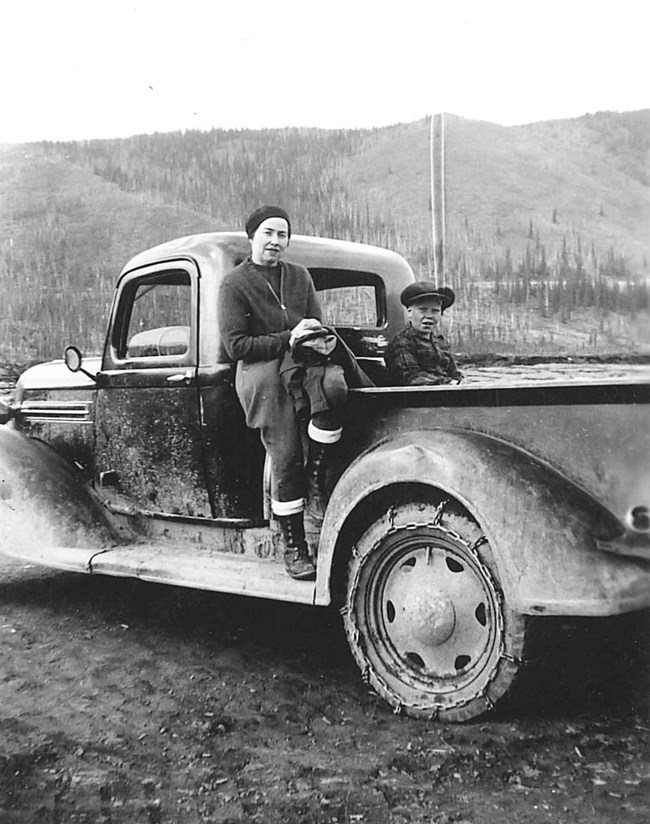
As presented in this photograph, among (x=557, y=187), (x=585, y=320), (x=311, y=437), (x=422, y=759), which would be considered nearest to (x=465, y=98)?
(x=557, y=187)

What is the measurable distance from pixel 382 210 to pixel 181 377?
1.32 meters

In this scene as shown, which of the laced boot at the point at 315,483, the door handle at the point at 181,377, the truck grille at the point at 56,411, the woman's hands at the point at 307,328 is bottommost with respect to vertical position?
the laced boot at the point at 315,483

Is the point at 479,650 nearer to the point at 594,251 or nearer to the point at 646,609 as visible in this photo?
the point at 646,609

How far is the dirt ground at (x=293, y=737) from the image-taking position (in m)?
1.99

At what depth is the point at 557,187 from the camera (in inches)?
129

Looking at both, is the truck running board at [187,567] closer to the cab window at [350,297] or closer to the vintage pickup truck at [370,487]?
the vintage pickup truck at [370,487]

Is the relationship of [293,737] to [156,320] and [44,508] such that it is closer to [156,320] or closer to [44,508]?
[44,508]

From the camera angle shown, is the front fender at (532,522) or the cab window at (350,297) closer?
the front fender at (532,522)

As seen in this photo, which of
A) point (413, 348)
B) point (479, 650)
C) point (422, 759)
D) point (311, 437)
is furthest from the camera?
point (413, 348)

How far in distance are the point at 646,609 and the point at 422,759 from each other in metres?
0.79

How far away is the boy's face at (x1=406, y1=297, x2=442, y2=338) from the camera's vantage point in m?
3.65

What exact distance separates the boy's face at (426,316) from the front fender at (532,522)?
1.23 metres

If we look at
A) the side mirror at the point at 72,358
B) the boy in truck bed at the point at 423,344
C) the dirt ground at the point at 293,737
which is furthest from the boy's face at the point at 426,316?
the side mirror at the point at 72,358

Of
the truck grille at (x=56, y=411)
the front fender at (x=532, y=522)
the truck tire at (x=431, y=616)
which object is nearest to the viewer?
the front fender at (x=532, y=522)
